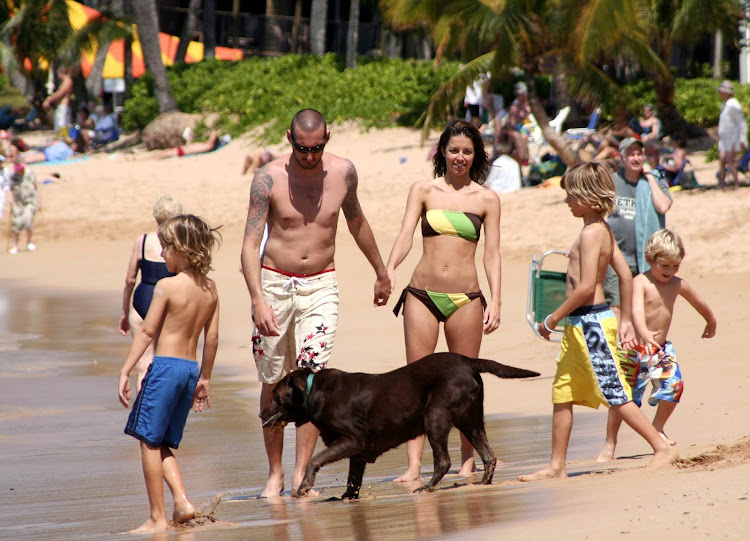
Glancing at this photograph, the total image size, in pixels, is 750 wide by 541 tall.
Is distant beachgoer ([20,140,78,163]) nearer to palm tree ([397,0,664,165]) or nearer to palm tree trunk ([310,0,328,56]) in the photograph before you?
palm tree trunk ([310,0,328,56])

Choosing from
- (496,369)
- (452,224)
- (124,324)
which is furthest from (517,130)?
(496,369)

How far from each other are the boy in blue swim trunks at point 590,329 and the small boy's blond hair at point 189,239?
183 centimetres

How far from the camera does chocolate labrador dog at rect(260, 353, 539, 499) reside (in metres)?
5.28

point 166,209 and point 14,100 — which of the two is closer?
point 166,209

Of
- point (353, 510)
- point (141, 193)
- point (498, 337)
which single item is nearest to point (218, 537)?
point (353, 510)

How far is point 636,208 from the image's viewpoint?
7844 mm

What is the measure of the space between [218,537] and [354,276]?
34.1 feet

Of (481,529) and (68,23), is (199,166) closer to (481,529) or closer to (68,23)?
(68,23)

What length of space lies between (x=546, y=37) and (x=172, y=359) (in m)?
15.2

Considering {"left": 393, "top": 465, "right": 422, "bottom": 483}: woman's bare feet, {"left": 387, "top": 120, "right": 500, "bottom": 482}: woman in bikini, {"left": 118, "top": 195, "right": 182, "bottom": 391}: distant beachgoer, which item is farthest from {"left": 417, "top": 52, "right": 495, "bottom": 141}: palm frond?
{"left": 393, "top": 465, "right": 422, "bottom": 483}: woman's bare feet

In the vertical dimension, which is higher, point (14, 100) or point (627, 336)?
point (627, 336)

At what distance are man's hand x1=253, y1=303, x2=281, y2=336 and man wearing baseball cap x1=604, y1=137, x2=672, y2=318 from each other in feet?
10.4

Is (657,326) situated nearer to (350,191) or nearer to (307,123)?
(350,191)

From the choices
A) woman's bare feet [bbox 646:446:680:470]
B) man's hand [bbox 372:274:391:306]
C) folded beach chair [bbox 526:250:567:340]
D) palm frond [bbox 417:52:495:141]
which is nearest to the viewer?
woman's bare feet [bbox 646:446:680:470]
